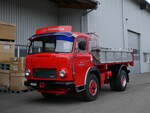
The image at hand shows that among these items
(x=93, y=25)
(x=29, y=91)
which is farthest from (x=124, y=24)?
(x=29, y=91)

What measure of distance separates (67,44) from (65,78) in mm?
1220

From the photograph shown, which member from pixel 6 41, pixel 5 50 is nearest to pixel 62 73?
pixel 5 50

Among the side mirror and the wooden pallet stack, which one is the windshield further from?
the wooden pallet stack

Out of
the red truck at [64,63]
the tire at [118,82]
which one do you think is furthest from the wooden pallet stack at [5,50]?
the tire at [118,82]

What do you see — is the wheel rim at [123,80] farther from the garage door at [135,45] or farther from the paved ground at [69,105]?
the garage door at [135,45]

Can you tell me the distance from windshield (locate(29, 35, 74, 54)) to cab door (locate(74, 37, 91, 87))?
1.12ft

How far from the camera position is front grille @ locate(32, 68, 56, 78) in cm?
852

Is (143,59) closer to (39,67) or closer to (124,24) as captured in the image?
(124,24)

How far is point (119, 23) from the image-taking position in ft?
73.9

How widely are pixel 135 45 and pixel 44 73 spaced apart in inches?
780

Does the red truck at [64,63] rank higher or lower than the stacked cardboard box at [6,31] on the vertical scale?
lower

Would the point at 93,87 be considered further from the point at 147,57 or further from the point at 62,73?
the point at 147,57

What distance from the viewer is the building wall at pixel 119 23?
62.0 feet

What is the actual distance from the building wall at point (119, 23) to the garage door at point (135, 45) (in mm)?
524
